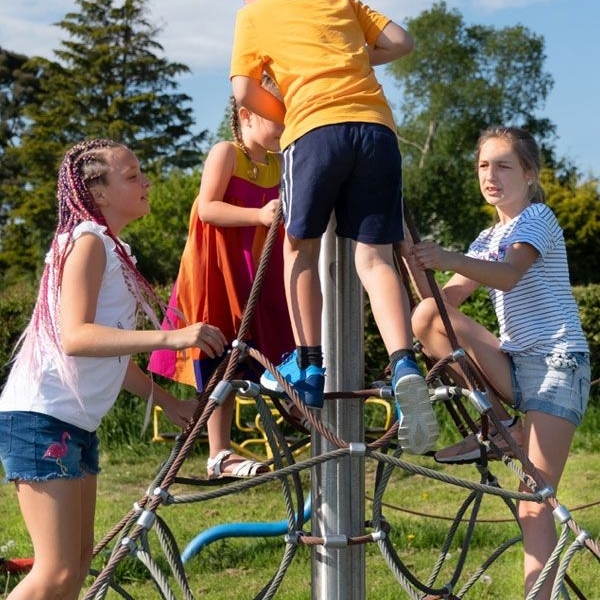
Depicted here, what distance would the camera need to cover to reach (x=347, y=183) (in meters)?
2.70

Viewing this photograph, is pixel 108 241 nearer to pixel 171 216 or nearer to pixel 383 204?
pixel 383 204

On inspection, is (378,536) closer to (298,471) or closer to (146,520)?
(298,471)

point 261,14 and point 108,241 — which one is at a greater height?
point 261,14

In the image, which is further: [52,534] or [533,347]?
[533,347]

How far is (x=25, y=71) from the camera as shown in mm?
38969

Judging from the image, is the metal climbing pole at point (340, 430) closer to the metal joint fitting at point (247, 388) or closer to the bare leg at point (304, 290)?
the bare leg at point (304, 290)

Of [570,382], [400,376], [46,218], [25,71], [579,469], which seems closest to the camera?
[400,376]

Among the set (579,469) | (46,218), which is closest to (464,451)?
(579,469)

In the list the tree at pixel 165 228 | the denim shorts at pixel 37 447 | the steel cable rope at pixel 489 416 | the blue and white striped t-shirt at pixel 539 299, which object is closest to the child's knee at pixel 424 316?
the steel cable rope at pixel 489 416

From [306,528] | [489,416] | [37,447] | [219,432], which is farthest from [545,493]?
[306,528]

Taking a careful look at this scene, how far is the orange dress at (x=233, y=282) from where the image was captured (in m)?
3.25

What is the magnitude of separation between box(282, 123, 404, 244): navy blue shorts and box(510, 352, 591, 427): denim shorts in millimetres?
575

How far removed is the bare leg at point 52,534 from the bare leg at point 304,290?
2.11 ft

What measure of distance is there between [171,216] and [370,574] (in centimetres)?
1935
